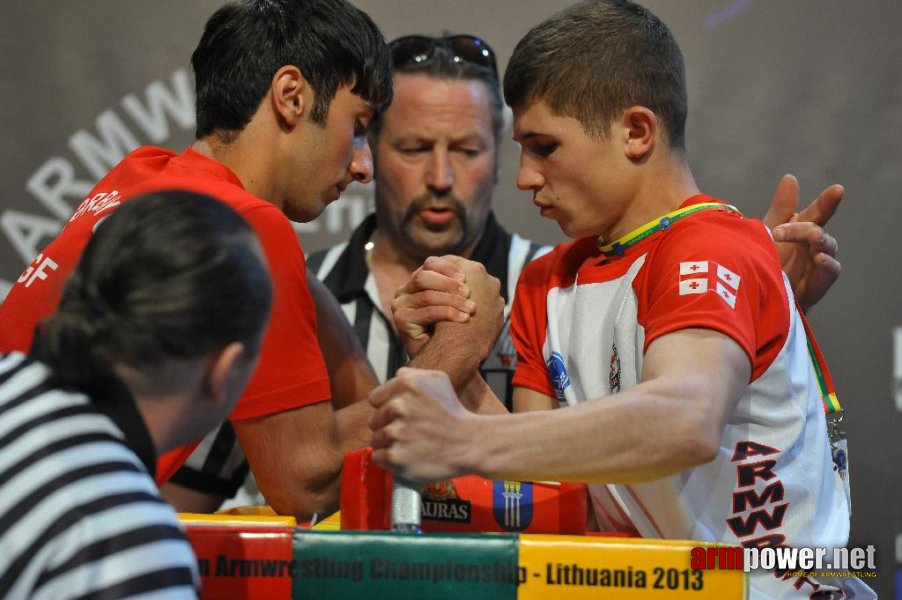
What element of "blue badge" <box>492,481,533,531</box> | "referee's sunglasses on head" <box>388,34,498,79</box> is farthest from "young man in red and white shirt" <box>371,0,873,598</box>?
"referee's sunglasses on head" <box>388,34,498,79</box>

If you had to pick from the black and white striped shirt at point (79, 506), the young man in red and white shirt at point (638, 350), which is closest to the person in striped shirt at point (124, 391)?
the black and white striped shirt at point (79, 506)

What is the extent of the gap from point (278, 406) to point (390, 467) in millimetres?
409

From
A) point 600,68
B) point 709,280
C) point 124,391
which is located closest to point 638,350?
point 709,280

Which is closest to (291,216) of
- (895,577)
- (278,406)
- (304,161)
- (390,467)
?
(304,161)

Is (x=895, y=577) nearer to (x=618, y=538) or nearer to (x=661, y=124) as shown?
(x=661, y=124)

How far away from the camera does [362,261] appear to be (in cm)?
283

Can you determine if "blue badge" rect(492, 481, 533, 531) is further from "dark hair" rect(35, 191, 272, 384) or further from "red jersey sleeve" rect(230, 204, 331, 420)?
"dark hair" rect(35, 191, 272, 384)

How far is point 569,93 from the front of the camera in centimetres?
168

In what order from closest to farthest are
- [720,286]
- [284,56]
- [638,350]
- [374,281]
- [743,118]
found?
[720,286], [638,350], [284,56], [743,118], [374,281]

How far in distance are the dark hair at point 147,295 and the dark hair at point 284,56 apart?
0.83 meters

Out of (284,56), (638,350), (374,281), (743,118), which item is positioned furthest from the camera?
(374,281)

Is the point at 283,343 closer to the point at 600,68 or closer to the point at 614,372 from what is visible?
the point at 614,372

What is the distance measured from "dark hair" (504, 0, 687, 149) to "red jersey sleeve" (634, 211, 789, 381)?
232 millimetres

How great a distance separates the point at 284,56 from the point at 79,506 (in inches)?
42.5
